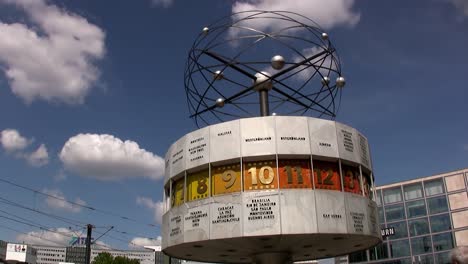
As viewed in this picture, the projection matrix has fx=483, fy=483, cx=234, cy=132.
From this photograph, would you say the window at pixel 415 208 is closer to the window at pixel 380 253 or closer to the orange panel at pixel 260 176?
the window at pixel 380 253

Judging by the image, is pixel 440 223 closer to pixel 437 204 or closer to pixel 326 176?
pixel 437 204

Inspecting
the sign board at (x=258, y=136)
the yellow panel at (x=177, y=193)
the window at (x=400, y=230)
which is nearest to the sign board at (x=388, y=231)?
the window at (x=400, y=230)

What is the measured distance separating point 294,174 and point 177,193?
7.02m

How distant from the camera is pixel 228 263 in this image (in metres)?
33.2

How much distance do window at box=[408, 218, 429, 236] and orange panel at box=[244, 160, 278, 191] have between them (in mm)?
72990

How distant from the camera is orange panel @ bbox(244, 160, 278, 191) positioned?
24.2 m

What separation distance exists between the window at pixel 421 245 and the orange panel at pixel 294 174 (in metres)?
71.6

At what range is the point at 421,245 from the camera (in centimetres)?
8756

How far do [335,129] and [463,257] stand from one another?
1943cm

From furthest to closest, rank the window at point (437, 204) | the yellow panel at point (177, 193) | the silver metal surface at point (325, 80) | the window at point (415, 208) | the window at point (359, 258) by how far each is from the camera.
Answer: the window at point (359, 258), the window at point (415, 208), the window at point (437, 204), the silver metal surface at point (325, 80), the yellow panel at point (177, 193)

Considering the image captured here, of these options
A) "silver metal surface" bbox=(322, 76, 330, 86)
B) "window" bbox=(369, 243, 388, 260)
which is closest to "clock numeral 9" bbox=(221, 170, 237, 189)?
"silver metal surface" bbox=(322, 76, 330, 86)

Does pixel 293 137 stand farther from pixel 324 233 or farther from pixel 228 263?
pixel 228 263

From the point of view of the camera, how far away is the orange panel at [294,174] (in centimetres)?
2419

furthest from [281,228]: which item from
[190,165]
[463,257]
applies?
[463,257]
